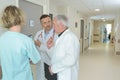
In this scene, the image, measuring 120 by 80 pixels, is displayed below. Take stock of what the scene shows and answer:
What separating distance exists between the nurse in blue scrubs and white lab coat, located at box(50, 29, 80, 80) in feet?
1.65

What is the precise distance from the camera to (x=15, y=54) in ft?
5.24

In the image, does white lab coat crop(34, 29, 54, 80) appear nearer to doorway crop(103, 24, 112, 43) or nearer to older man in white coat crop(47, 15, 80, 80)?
older man in white coat crop(47, 15, 80, 80)

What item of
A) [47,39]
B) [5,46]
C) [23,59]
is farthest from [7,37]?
[47,39]

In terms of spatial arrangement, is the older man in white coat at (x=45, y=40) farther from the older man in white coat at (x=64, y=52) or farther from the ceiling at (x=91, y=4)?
the ceiling at (x=91, y=4)

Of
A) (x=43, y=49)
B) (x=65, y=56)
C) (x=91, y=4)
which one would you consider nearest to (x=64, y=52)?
(x=65, y=56)

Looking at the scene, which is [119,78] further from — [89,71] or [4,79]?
[4,79]

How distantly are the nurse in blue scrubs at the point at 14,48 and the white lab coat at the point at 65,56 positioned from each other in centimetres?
50

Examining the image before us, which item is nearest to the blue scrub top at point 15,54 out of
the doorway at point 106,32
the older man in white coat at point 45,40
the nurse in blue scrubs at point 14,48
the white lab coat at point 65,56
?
the nurse in blue scrubs at point 14,48

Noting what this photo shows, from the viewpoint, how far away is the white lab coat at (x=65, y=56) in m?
2.06

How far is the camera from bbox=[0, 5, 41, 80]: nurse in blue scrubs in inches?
62.2

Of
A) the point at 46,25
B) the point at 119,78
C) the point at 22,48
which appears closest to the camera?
the point at 22,48

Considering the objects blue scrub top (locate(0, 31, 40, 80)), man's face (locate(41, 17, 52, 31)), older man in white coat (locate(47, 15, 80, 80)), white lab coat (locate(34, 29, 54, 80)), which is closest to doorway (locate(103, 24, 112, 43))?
white lab coat (locate(34, 29, 54, 80))

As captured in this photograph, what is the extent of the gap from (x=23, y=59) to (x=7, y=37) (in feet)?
0.81

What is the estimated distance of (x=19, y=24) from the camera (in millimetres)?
1628
